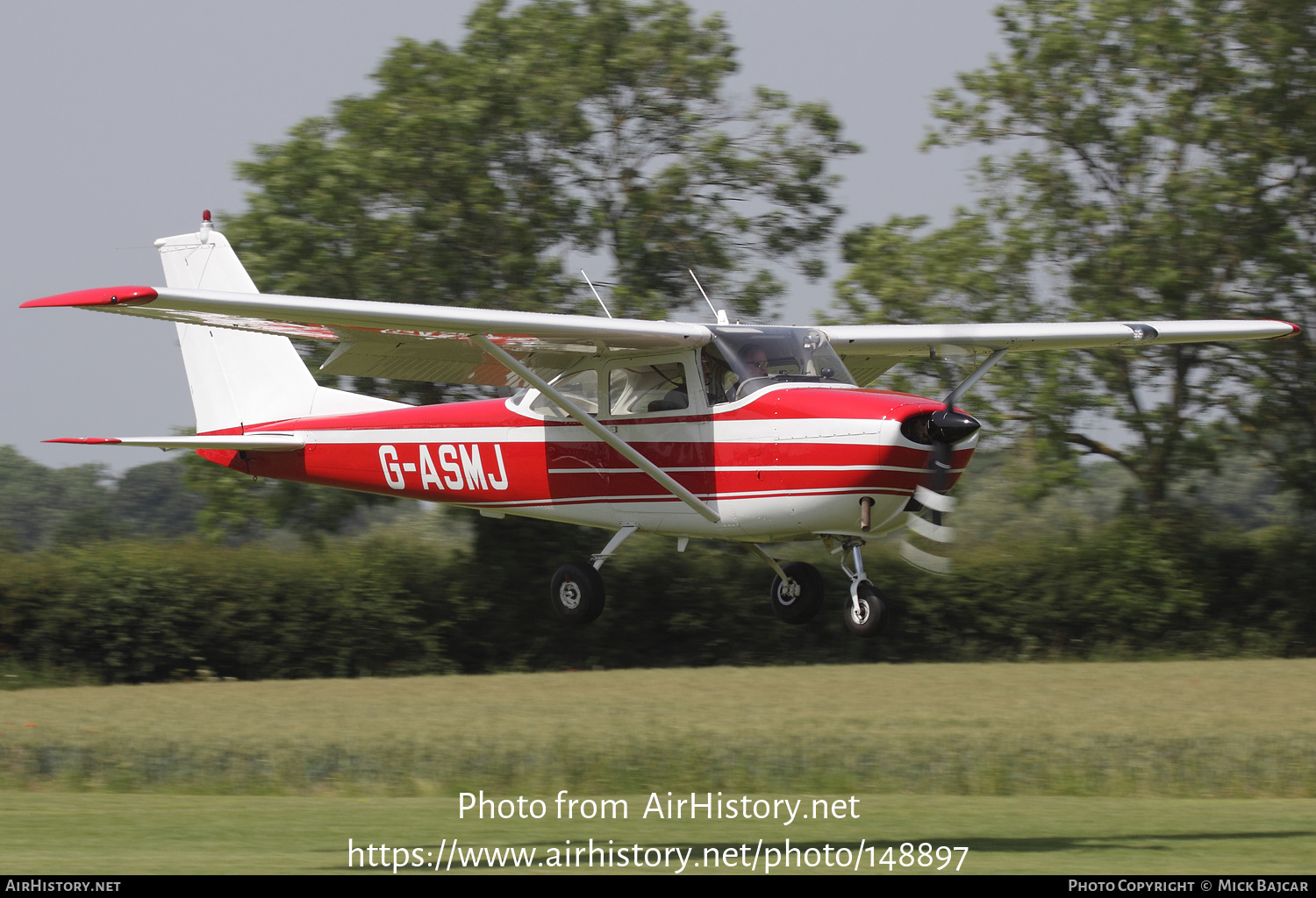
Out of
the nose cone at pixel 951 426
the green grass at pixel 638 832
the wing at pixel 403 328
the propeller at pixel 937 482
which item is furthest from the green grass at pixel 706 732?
the nose cone at pixel 951 426

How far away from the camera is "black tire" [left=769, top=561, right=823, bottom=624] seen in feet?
44.7

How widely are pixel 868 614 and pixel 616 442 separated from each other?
8.63ft

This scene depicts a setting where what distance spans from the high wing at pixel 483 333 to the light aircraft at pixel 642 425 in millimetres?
24

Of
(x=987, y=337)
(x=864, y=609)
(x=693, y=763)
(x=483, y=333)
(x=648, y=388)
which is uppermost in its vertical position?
(x=483, y=333)

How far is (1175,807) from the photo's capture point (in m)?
16.2

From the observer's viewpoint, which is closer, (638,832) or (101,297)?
(101,297)

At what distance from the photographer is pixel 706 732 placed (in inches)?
878

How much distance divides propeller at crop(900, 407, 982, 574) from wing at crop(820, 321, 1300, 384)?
240 centimetres

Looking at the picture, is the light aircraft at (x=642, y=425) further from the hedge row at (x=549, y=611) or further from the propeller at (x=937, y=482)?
the hedge row at (x=549, y=611)

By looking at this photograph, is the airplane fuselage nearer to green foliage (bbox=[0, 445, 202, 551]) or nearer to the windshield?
the windshield

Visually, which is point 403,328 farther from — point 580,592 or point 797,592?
point 797,592

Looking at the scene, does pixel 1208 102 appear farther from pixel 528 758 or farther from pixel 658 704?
pixel 528 758

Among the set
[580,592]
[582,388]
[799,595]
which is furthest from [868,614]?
[582,388]

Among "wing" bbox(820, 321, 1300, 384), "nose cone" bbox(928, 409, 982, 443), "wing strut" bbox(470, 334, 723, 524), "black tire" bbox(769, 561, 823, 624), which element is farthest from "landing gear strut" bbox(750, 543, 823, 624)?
"nose cone" bbox(928, 409, 982, 443)
